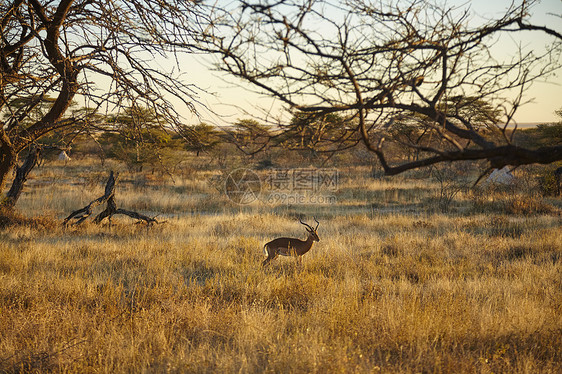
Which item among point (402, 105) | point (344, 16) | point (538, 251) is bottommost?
point (538, 251)

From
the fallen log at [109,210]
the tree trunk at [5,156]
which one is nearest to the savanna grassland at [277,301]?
the fallen log at [109,210]

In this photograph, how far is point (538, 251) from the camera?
737 cm

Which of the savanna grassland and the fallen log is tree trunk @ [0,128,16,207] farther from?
the fallen log

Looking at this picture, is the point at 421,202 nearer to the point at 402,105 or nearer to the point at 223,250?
the point at 223,250

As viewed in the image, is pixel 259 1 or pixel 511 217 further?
pixel 511 217

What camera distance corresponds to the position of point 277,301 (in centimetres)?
472

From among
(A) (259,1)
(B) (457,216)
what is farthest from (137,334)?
(B) (457,216)

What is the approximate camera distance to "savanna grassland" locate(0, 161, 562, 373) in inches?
128

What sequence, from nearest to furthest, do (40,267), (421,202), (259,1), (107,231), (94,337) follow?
(259,1) < (94,337) < (40,267) < (107,231) < (421,202)

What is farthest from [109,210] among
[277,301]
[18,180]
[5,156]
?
[277,301]

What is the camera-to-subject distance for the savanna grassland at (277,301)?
10.7 feet

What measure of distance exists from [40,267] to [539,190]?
18.0 m

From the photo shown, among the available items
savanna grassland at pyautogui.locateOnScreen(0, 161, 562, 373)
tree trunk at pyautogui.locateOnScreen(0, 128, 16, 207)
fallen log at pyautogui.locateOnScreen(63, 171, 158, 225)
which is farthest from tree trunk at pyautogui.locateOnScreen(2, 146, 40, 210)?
tree trunk at pyautogui.locateOnScreen(0, 128, 16, 207)

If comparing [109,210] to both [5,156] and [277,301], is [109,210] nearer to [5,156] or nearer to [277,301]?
[5,156]
